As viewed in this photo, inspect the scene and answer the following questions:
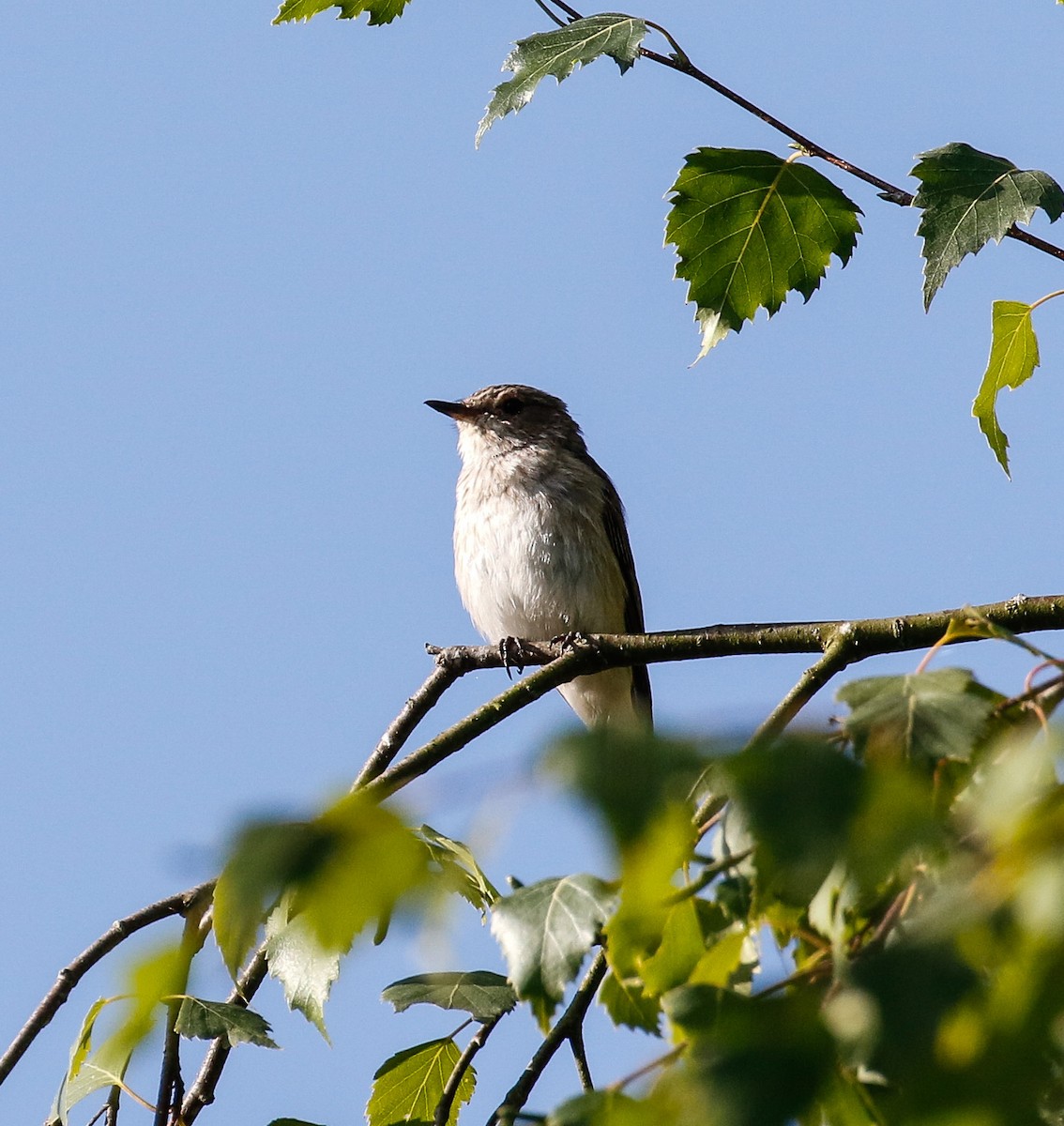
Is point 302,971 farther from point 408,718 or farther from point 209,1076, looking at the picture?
point 408,718

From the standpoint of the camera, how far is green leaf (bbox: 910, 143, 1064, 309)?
138 inches

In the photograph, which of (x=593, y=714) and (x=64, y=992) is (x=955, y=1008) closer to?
(x=64, y=992)

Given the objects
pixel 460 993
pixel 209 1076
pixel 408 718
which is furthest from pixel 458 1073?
pixel 408 718

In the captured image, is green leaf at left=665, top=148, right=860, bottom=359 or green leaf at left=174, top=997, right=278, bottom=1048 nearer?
green leaf at left=174, top=997, right=278, bottom=1048

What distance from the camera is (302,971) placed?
3.10 m

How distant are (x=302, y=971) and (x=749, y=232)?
2220mm

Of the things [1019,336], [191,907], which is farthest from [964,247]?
[191,907]

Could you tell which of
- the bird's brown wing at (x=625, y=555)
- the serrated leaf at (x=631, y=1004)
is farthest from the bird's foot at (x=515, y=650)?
the serrated leaf at (x=631, y=1004)

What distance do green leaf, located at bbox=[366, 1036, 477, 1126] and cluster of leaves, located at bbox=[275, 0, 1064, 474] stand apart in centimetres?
193

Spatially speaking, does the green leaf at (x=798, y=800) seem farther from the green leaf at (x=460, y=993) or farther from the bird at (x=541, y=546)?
the bird at (x=541, y=546)

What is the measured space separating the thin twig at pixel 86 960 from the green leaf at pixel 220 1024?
0.46 m

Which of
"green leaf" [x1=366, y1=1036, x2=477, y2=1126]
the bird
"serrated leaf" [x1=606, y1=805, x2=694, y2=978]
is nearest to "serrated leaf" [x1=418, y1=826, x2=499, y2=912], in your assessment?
"green leaf" [x1=366, y1=1036, x2=477, y2=1126]

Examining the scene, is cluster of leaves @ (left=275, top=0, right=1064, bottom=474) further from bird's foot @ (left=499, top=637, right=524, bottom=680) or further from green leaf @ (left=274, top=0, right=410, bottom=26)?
bird's foot @ (left=499, top=637, right=524, bottom=680)

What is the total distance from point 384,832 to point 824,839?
0.50 meters
